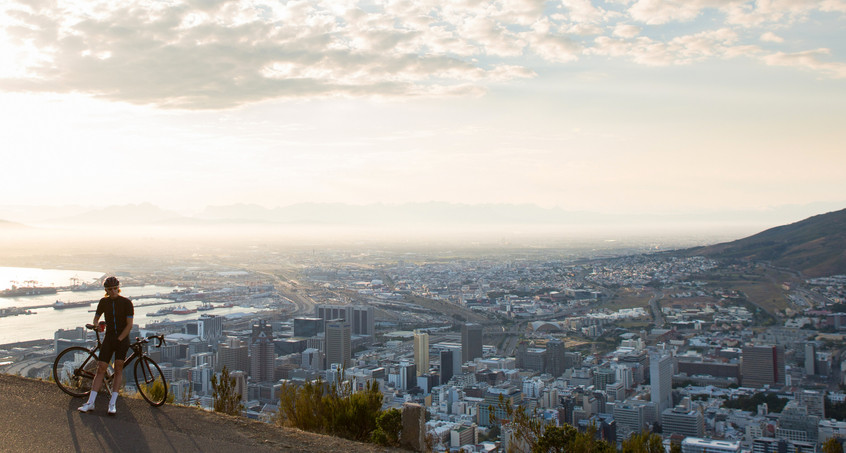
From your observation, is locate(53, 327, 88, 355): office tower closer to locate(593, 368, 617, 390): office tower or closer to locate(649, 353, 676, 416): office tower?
locate(593, 368, 617, 390): office tower

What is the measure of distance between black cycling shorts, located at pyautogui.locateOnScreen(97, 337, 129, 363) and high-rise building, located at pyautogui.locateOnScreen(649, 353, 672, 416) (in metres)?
13.3

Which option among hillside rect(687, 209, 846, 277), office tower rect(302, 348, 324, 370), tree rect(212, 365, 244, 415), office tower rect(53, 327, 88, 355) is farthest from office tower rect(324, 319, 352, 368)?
hillside rect(687, 209, 846, 277)

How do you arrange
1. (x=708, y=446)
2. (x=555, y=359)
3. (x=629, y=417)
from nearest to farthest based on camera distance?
(x=708, y=446) → (x=629, y=417) → (x=555, y=359)

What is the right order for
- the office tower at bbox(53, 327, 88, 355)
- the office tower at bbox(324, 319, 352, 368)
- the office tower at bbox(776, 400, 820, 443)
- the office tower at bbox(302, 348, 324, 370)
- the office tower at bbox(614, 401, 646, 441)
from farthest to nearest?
the office tower at bbox(324, 319, 352, 368)
the office tower at bbox(302, 348, 324, 370)
the office tower at bbox(53, 327, 88, 355)
the office tower at bbox(614, 401, 646, 441)
the office tower at bbox(776, 400, 820, 443)

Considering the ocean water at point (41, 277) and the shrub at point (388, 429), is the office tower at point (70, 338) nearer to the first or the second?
the shrub at point (388, 429)

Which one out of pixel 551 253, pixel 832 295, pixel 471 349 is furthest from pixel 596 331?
pixel 551 253

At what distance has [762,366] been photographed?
1825cm

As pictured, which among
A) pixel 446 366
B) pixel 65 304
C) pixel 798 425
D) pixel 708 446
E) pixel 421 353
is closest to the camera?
pixel 708 446

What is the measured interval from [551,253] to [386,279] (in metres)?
28.4

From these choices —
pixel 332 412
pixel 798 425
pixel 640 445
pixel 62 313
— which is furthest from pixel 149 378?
pixel 62 313

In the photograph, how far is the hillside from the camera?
35562mm

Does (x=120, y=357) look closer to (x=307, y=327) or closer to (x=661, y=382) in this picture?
(x=661, y=382)

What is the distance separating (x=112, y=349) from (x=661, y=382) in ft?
50.8

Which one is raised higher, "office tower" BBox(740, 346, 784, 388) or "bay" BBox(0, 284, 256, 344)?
"bay" BBox(0, 284, 256, 344)
